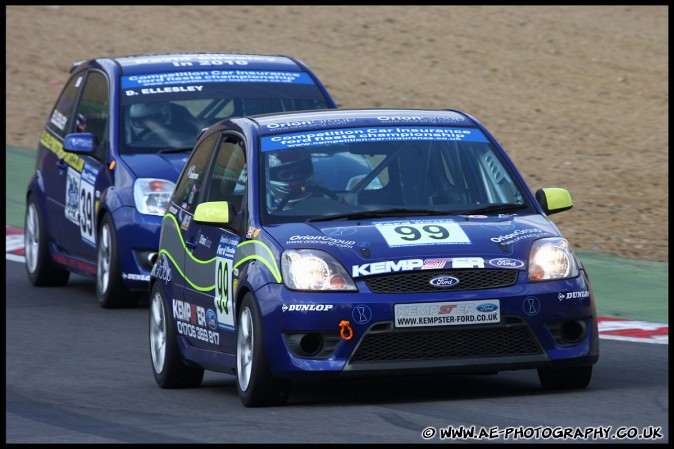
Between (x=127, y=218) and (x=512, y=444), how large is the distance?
652 centimetres

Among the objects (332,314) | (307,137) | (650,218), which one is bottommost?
(650,218)

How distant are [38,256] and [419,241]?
271 inches

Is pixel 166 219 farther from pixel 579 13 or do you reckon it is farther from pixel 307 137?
pixel 579 13

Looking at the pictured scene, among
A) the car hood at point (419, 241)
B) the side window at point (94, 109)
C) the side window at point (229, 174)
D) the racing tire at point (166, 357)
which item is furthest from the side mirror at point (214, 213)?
the side window at point (94, 109)

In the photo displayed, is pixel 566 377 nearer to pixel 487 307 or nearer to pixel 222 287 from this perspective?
pixel 487 307

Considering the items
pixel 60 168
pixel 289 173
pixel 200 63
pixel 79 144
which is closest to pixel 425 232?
pixel 289 173

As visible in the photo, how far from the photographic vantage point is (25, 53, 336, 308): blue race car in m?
13.4

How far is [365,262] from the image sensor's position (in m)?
8.58

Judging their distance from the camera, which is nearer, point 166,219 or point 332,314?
point 332,314

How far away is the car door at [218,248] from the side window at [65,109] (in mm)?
4957

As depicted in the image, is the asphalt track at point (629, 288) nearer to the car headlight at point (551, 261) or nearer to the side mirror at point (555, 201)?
the side mirror at point (555, 201)

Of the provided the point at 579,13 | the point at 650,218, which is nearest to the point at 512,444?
the point at 650,218

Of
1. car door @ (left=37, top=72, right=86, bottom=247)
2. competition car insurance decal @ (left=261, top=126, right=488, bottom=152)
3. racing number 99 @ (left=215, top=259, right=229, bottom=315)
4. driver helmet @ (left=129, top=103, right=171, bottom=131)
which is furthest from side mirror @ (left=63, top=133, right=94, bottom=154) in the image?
racing number 99 @ (left=215, top=259, right=229, bottom=315)

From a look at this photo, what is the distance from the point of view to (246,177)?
31.3ft
